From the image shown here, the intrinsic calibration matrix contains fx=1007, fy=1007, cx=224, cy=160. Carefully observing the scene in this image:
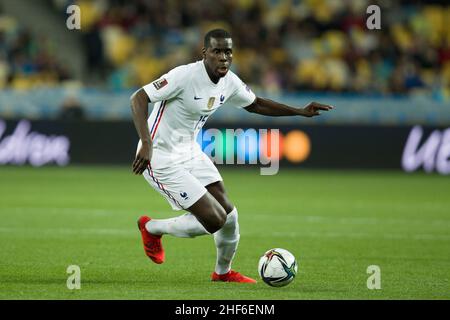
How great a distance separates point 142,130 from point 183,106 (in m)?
0.55

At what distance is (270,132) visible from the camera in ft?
66.0

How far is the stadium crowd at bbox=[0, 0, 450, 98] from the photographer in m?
22.6

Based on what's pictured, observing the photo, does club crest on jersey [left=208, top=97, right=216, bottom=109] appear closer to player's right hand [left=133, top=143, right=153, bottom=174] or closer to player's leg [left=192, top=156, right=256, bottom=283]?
player's leg [left=192, top=156, right=256, bottom=283]

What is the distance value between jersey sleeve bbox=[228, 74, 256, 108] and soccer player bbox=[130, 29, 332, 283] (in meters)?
0.03

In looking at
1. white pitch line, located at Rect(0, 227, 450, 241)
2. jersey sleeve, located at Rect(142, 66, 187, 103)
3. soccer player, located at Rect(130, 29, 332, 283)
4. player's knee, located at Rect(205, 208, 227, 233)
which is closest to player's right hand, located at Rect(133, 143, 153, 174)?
soccer player, located at Rect(130, 29, 332, 283)

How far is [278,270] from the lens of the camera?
7855 millimetres

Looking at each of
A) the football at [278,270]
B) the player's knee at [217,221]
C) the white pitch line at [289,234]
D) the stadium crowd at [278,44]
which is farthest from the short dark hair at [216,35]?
the stadium crowd at [278,44]

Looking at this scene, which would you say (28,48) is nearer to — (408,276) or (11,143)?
(11,143)

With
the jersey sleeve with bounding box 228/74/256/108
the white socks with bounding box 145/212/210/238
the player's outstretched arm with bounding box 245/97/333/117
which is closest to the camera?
the white socks with bounding box 145/212/210/238

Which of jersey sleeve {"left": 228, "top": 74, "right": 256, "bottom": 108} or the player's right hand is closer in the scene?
the player's right hand

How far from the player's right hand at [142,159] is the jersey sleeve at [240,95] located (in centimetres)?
124

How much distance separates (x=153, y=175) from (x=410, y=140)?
42.1 ft
